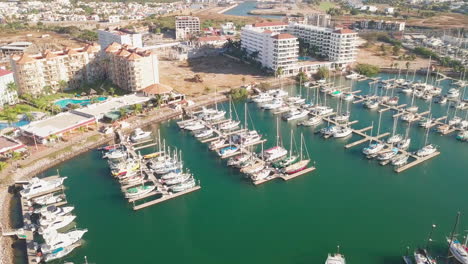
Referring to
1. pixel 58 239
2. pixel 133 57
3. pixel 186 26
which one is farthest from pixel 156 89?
pixel 186 26

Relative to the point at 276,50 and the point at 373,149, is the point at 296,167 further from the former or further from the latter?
the point at 276,50

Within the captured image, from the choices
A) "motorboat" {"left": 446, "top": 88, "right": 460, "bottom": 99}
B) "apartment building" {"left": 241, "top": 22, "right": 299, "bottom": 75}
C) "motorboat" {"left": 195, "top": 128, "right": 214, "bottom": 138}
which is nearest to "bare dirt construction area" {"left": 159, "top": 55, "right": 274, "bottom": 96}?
"apartment building" {"left": 241, "top": 22, "right": 299, "bottom": 75}

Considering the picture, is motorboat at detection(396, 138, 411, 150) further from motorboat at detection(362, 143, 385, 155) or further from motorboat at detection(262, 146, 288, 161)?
motorboat at detection(262, 146, 288, 161)

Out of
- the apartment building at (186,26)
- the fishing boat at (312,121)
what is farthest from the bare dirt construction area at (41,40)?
the fishing boat at (312,121)

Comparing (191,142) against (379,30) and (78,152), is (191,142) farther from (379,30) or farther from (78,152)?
(379,30)

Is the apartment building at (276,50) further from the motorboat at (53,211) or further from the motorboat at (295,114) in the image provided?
the motorboat at (53,211)

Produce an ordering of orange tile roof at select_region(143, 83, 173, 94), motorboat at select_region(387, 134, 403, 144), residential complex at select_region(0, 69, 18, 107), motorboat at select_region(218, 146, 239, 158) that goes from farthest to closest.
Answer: orange tile roof at select_region(143, 83, 173, 94) → residential complex at select_region(0, 69, 18, 107) → motorboat at select_region(387, 134, 403, 144) → motorboat at select_region(218, 146, 239, 158)
